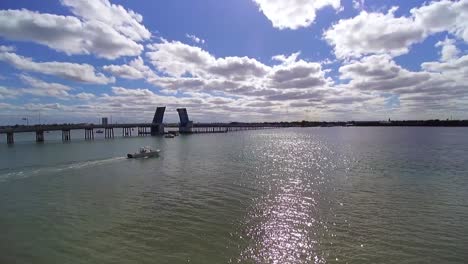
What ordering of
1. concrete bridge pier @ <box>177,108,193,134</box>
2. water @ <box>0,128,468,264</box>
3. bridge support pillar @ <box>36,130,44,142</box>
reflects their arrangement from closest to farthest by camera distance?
water @ <box>0,128,468,264</box>
bridge support pillar @ <box>36,130,44,142</box>
concrete bridge pier @ <box>177,108,193,134</box>

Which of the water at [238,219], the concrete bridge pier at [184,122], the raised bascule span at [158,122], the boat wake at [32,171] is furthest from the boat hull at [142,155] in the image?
the concrete bridge pier at [184,122]

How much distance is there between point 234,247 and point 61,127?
406 ft

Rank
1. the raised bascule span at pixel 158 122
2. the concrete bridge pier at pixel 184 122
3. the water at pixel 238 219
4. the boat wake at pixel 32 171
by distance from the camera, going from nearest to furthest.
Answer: the water at pixel 238 219 → the boat wake at pixel 32 171 → the raised bascule span at pixel 158 122 → the concrete bridge pier at pixel 184 122

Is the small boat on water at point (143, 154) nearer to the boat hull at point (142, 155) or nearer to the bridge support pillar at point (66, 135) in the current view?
the boat hull at point (142, 155)

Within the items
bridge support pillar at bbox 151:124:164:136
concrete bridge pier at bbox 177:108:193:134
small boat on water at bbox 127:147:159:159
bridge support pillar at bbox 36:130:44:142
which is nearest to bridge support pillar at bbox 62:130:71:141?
bridge support pillar at bbox 36:130:44:142

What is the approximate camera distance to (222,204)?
1995 cm

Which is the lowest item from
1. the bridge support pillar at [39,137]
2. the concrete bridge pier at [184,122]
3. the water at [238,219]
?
the water at [238,219]

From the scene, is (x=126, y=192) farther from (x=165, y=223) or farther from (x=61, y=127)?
(x=61, y=127)

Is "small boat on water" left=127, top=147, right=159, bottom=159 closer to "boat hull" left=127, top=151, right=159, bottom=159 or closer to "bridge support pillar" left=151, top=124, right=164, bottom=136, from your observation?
"boat hull" left=127, top=151, right=159, bottom=159

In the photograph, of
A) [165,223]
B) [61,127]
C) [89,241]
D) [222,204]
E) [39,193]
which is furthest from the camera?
[61,127]

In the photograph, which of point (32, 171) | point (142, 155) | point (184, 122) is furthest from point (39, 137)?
point (32, 171)

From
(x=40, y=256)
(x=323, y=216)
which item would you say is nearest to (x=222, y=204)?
(x=323, y=216)

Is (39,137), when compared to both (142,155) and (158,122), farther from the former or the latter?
(142,155)

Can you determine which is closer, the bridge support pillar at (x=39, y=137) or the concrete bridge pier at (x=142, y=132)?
the bridge support pillar at (x=39, y=137)
